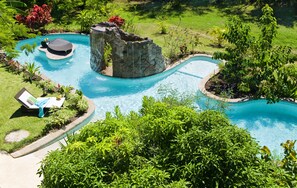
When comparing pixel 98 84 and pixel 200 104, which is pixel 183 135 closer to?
pixel 200 104

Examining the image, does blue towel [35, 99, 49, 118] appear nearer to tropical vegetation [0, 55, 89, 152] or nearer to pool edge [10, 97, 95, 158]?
tropical vegetation [0, 55, 89, 152]

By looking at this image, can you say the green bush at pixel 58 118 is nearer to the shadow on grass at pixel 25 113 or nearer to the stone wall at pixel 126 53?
the shadow on grass at pixel 25 113

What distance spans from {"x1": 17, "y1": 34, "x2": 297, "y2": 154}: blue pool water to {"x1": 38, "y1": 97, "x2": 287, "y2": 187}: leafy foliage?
21.4 ft

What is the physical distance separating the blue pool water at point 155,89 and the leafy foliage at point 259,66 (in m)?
0.70

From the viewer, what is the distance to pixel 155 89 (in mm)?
19938

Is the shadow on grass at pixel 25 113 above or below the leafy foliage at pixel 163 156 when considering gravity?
below

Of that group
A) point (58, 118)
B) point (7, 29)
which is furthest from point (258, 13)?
point (7, 29)

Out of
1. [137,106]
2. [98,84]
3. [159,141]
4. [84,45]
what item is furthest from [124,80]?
[159,141]

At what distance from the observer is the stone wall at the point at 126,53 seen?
2009cm

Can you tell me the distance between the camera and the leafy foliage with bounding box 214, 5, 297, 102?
59.6 ft

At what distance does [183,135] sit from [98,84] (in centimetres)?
1190

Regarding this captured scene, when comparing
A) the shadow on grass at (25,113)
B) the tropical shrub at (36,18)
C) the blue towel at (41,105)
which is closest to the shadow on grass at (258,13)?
the tropical shrub at (36,18)

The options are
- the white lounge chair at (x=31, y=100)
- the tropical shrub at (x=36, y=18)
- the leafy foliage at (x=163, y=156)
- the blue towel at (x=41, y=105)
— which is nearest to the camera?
the leafy foliage at (x=163, y=156)

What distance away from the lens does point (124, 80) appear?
20672 millimetres
